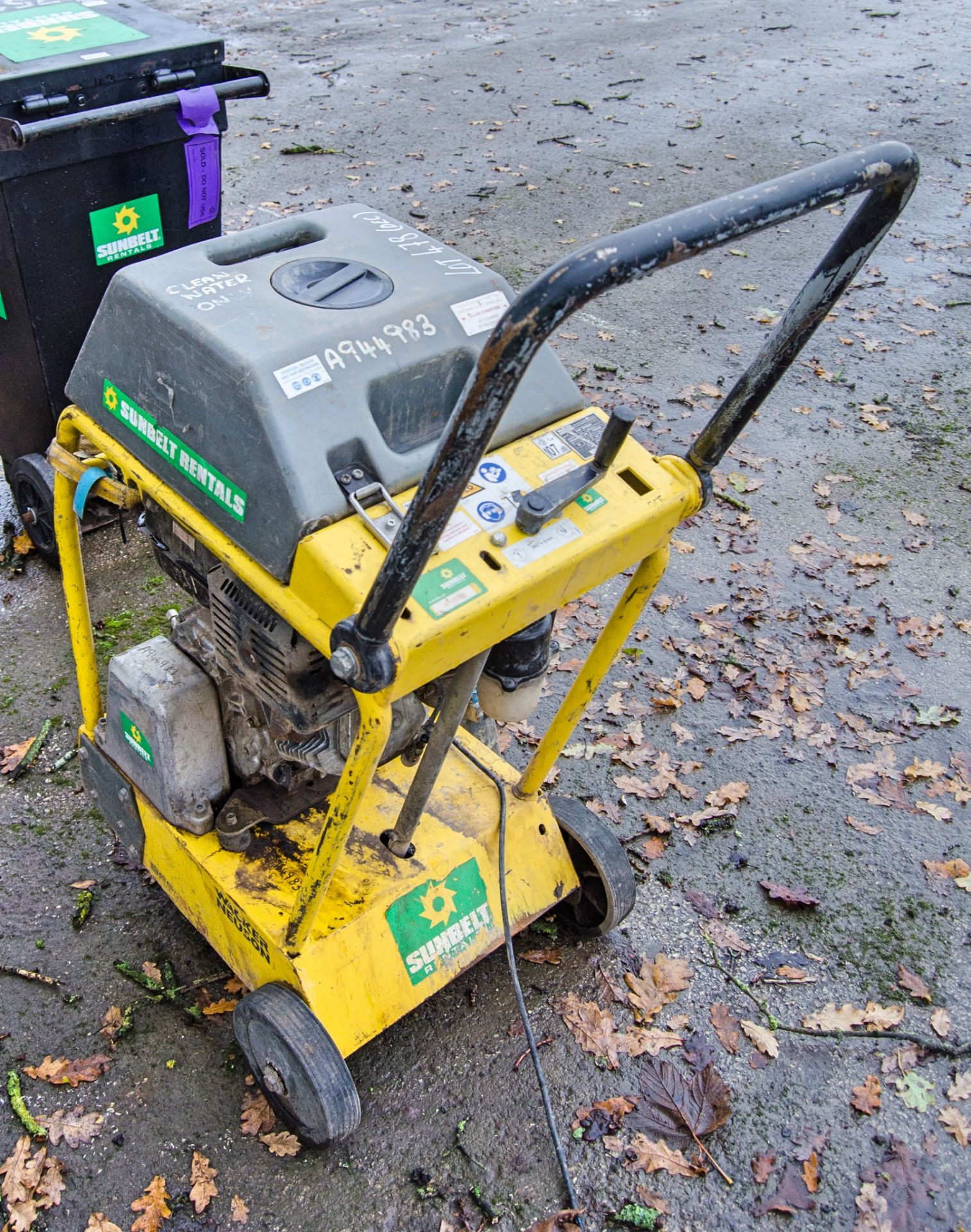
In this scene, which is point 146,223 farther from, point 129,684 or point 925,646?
point 925,646

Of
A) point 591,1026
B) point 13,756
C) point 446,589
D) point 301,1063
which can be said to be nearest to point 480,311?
point 446,589

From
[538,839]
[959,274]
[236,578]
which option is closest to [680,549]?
[538,839]

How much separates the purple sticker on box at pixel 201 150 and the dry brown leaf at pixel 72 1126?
3.05 metres

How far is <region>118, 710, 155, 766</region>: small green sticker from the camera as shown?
266cm

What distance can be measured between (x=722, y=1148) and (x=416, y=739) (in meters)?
1.36

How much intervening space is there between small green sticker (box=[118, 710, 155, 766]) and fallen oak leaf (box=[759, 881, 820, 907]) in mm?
2010

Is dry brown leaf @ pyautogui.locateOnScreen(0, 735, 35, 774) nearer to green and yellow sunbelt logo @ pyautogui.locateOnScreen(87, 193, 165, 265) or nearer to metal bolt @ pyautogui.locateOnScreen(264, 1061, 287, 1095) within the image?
metal bolt @ pyautogui.locateOnScreen(264, 1061, 287, 1095)

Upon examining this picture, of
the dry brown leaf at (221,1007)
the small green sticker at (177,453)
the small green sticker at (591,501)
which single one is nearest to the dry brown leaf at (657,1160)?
the dry brown leaf at (221,1007)

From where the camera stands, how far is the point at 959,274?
23.1 ft

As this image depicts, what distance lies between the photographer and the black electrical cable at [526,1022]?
267cm

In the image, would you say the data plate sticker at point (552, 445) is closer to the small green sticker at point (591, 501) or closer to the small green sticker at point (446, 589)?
the small green sticker at point (591, 501)

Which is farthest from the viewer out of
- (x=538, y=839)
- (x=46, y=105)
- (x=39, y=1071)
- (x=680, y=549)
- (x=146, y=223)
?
(x=680, y=549)

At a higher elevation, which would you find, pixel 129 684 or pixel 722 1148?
pixel 129 684

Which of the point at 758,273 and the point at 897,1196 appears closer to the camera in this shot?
the point at 897,1196
